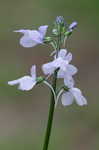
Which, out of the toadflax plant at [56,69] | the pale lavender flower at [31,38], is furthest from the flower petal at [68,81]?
the pale lavender flower at [31,38]

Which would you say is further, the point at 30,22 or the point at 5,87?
the point at 30,22

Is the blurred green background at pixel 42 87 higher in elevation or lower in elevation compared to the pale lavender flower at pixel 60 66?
lower

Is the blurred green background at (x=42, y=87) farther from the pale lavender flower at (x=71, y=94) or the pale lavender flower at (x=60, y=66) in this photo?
the pale lavender flower at (x=60, y=66)

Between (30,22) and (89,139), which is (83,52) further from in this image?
(89,139)

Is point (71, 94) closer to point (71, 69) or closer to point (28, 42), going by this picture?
point (71, 69)

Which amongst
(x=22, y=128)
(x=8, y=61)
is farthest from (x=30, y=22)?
(x=22, y=128)

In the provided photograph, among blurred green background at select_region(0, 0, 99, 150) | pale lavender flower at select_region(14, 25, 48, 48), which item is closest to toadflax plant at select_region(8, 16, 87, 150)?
pale lavender flower at select_region(14, 25, 48, 48)

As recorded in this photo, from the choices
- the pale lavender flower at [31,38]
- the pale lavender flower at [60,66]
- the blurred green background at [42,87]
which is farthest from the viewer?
the blurred green background at [42,87]
